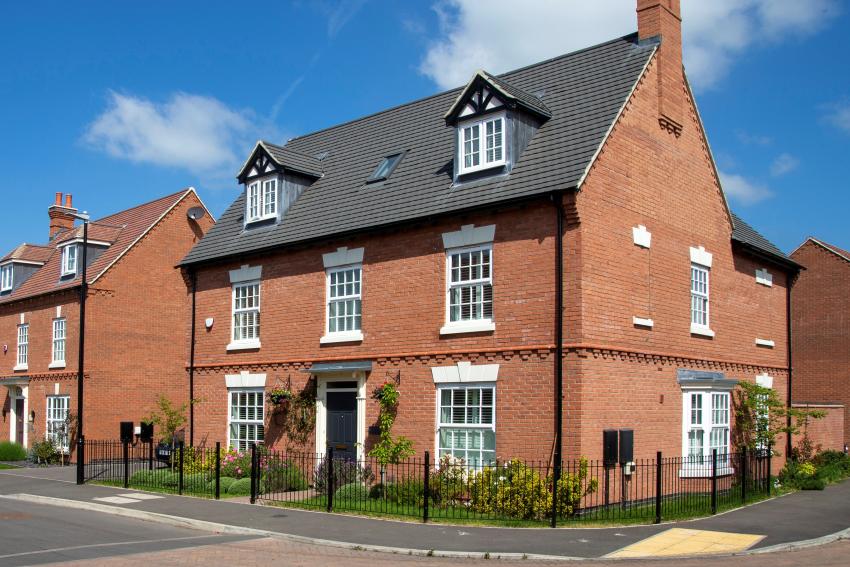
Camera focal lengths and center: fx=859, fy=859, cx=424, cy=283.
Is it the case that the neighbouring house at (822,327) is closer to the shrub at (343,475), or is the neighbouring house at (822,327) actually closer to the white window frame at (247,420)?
the shrub at (343,475)

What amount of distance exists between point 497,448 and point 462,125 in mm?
7235

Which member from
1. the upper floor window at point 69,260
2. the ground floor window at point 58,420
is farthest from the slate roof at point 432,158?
the ground floor window at point 58,420

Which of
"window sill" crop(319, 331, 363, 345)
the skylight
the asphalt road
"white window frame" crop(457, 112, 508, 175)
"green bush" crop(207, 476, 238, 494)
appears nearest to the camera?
the asphalt road

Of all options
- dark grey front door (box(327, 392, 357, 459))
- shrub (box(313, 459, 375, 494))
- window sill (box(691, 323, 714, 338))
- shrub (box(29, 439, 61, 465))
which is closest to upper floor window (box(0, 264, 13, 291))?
shrub (box(29, 439, 61, 465))

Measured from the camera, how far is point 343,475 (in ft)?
64.3

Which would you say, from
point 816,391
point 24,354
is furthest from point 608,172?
point 24,354

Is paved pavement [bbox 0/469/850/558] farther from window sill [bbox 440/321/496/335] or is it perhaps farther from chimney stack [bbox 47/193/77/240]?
chimney stack [bbox 47/193/77/240]

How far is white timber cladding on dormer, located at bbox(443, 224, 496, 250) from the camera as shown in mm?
18172

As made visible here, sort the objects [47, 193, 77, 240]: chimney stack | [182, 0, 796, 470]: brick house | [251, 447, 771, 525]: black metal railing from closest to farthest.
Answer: [251, 447, 771, 525]: black metal railing
[182, 0, 796, 470]: brick house
[47, 193, 77, 240]: chimney stack

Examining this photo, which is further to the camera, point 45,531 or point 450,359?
point 450,359

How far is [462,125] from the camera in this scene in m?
19.4

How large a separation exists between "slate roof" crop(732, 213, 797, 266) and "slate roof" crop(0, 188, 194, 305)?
69.2 feet

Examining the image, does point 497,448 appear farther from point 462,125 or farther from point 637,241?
point 462,125

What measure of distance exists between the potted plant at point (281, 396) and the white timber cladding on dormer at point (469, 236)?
6272mm
